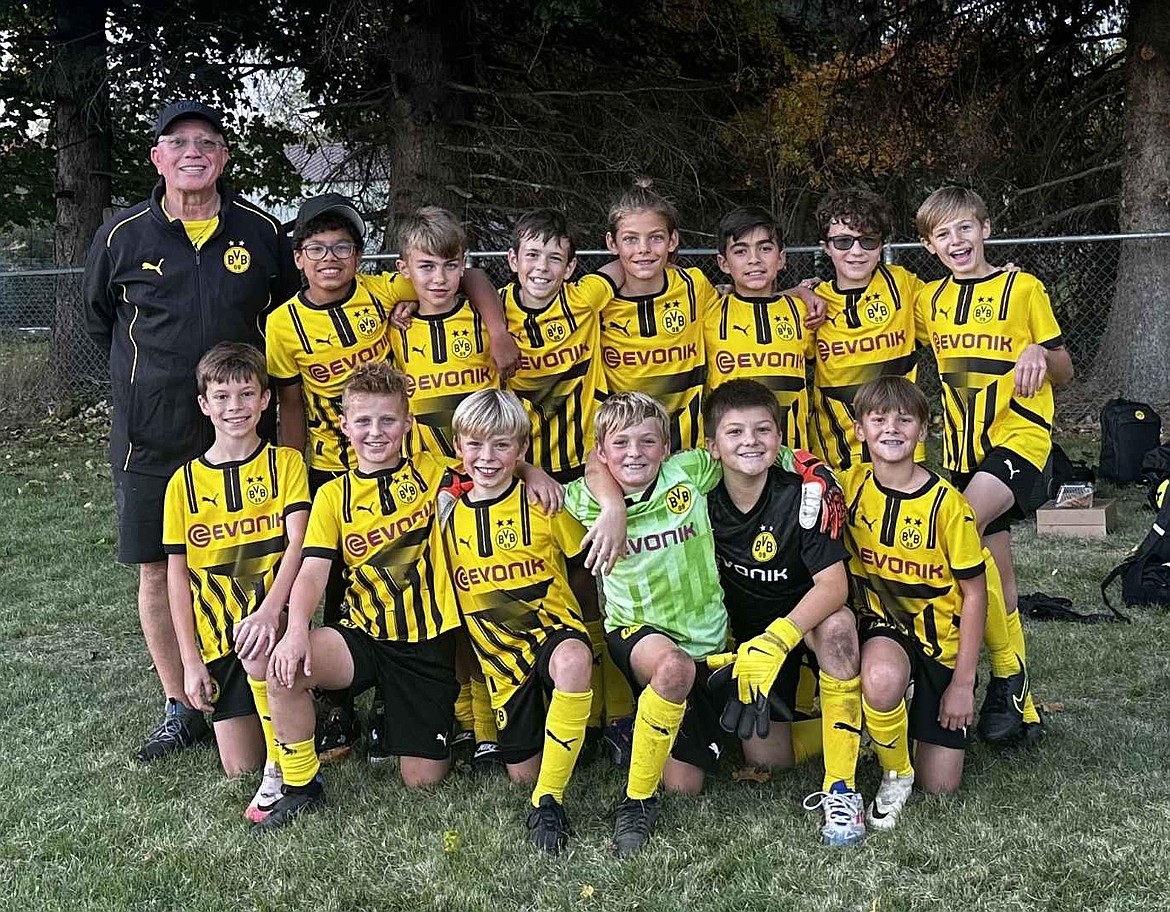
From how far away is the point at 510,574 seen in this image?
12.3ft

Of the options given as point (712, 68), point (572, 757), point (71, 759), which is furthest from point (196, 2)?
point (572, 757)

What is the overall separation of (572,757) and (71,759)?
1895 mm

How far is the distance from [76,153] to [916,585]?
12093 millimetres

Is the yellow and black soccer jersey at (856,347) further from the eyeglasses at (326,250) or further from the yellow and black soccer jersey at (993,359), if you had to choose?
the eyeglasses at (326,250)

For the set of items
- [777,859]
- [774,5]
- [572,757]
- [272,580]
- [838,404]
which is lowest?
[777,859]

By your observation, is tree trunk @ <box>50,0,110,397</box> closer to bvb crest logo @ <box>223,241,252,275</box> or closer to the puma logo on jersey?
bvb crest logo @ <box>223,241,252,275</box>

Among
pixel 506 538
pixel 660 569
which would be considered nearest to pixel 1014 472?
pixel 660 569

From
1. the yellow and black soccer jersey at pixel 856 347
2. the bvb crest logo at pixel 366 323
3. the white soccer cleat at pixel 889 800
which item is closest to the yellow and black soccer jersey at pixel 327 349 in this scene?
the bvb crest logo at pixel 366 323

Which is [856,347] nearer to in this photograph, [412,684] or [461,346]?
[461,346]

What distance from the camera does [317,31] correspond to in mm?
11945

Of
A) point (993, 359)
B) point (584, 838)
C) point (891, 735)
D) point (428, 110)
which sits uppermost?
point (428, 110)

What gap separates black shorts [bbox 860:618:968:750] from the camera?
12.0 ft

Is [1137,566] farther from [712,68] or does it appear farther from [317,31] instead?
[317,31]

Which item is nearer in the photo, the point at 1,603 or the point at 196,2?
the point at 1,603
